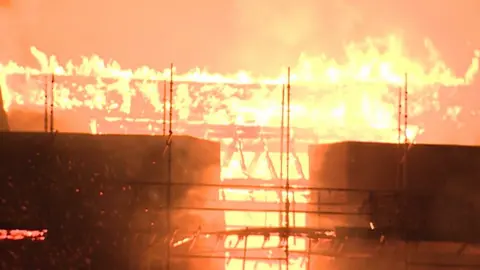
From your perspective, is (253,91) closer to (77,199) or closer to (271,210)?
(271,210)

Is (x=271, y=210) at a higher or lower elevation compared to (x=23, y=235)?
higher

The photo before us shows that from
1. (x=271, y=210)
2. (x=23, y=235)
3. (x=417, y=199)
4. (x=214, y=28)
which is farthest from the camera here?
(x=214, y=28)

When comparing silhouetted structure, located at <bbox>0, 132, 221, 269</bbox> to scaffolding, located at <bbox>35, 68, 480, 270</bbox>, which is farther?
scaffolding, located at <bbox>35, 68, 480, 270</bbox>

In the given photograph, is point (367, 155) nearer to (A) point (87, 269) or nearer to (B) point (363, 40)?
(B) point (363, 40)

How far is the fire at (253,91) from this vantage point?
7188mm

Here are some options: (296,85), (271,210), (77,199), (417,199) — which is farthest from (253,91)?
(77,199)

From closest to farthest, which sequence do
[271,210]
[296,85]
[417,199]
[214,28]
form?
[417,199]
[271,210]
[296,85]
[214,28]

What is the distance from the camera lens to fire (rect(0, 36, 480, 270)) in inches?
283

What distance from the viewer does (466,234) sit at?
6266mm

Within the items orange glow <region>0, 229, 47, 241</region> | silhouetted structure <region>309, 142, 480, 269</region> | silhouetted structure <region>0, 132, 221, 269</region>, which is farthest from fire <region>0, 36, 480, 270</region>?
orange glow <region>0, 229, 47, 241</region>

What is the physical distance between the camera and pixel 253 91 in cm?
721

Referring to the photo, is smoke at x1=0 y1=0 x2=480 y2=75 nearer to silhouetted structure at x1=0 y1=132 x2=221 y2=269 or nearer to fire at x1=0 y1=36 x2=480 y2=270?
fire at x1=0 y1=36 x2=480 y2=270

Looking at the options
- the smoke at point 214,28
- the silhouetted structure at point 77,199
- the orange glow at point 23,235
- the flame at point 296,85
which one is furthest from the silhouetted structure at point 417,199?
the orange glow at point 23,235

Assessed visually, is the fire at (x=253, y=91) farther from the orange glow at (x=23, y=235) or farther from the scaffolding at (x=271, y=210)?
the orange glow at (x=23, y=235)
